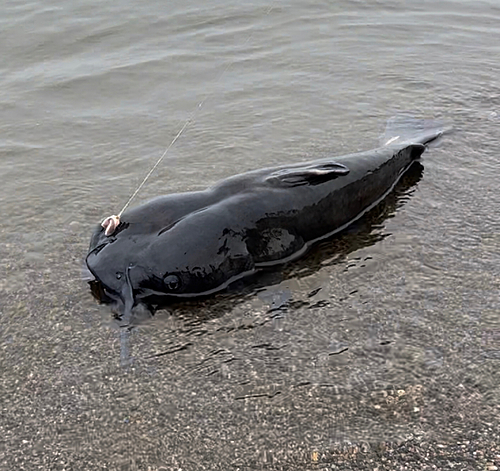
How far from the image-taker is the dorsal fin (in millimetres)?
4180

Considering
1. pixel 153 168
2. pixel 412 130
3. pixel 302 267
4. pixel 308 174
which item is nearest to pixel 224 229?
pixel 302 267

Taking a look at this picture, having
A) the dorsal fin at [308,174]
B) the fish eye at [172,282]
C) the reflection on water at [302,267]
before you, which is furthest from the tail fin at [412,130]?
the fish eye at [172,282]

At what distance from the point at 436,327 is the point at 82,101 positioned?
15.4ft

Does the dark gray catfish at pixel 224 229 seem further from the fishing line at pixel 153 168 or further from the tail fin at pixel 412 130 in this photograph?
the tail fin at pixel 412 130

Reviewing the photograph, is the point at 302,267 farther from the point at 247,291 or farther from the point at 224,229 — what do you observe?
the point at 224,229

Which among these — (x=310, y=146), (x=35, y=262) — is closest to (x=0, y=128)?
(x=35, y=262)

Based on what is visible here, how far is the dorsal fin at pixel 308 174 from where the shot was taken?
418 cm

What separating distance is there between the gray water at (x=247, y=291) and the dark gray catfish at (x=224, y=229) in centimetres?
16

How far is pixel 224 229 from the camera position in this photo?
384 centimetres

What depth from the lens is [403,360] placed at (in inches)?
130

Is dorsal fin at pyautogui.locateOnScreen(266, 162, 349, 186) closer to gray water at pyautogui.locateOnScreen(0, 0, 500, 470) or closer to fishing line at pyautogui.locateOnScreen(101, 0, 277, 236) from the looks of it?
gray water at pyautogui.locateOnScreen(0, 0, 500, 470)

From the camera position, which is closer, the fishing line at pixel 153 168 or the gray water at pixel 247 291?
the gray water at pixel 247 291

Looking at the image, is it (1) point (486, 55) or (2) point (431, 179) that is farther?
(1) point (486, 55)

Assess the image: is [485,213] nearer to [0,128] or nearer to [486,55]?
[486,55]
